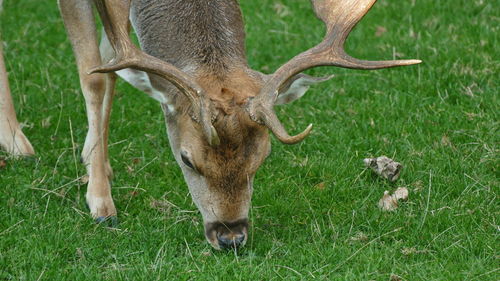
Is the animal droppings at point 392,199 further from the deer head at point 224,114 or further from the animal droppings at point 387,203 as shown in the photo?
the deer head at point 224,114

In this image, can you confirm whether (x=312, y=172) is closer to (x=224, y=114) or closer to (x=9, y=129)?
(x=224, y=114)

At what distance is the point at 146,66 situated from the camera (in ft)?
20.4

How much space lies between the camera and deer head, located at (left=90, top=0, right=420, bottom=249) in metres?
6.13

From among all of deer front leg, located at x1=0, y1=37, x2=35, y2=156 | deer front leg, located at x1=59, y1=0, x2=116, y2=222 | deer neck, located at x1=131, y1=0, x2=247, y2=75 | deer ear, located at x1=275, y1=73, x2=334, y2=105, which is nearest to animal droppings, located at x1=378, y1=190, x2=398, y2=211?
deer ear, located at x1=275, y1=73, x2=334, y2=105

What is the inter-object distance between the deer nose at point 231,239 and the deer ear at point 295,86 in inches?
35.1

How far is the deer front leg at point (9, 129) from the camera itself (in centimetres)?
810

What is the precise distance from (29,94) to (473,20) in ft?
14.3

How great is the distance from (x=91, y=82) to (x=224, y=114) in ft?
5.81

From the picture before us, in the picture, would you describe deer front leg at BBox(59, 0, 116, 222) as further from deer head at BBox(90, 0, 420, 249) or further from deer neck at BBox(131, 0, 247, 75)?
deer head at BBox(90, 0, 420, 249)

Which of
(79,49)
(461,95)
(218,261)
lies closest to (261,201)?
(218,261)

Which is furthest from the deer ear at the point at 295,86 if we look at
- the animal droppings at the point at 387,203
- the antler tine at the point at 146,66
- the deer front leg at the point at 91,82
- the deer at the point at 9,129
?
the deer at the point at 9,129

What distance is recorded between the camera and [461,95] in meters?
8.88

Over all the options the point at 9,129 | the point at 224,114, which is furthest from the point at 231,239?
the point at 9,129

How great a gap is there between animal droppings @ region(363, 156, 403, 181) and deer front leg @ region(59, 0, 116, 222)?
6.22 ft
